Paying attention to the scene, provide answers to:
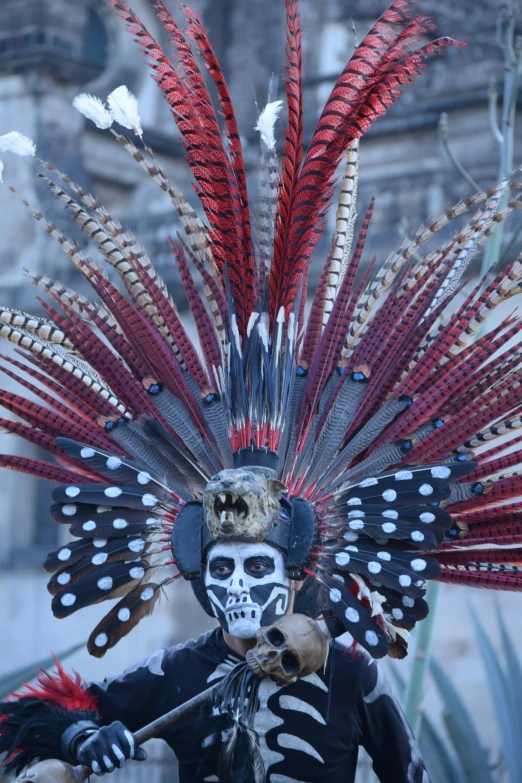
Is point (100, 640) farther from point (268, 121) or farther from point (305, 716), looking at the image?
point (268, 121)

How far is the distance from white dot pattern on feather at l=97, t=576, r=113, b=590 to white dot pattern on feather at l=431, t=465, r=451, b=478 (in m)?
0.88

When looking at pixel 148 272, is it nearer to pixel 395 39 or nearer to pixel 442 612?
pixel 395 39

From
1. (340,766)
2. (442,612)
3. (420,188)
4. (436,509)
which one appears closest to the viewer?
(436,509)

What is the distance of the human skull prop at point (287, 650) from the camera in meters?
2.94

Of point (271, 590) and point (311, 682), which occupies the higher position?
point (271, 590)

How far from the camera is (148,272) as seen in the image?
3562 mm

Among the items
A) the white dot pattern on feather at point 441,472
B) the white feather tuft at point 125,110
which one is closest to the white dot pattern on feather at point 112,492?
the white dot pattern on feather at point 441,472

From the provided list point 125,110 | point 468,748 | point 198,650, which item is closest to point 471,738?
point 468,748

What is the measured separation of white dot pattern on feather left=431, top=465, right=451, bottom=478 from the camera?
3035 millimetres

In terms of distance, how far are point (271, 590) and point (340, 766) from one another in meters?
0.54

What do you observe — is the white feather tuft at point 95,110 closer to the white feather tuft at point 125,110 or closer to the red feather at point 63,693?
the white feather tuft at point 125,110

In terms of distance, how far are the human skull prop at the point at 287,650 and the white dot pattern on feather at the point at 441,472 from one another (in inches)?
18.6

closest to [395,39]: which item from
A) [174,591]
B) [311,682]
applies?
[311,682]

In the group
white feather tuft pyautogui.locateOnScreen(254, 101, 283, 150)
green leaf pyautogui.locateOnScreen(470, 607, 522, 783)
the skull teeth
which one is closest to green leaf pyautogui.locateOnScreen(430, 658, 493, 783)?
green leaf pyautogui.locateOnScreen(470, 607, 522, 783)
